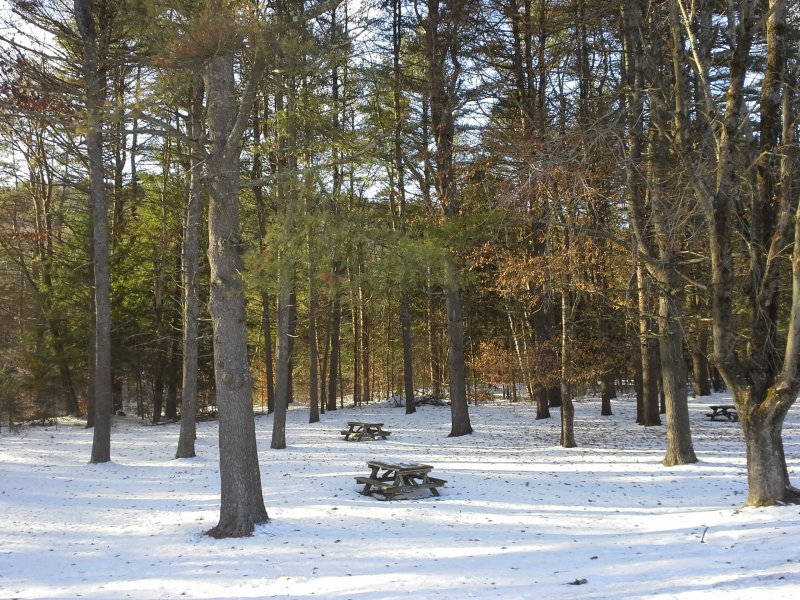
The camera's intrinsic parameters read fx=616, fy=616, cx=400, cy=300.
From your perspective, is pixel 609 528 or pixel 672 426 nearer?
pixel 609 528

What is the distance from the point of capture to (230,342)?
26.8ft

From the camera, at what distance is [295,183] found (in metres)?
8.23

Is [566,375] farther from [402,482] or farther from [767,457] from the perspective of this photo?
[767,457]

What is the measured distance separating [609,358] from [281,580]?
13171 millimetres

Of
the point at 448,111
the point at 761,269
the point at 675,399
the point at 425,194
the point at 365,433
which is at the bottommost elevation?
the point at 365,433

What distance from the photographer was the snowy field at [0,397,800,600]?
601 cm

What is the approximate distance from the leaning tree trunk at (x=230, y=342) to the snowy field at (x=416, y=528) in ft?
1.49

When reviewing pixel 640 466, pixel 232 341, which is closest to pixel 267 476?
pixel 232 341

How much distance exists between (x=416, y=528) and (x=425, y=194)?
461 inches

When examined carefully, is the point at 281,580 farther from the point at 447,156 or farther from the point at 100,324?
the point at 447,156

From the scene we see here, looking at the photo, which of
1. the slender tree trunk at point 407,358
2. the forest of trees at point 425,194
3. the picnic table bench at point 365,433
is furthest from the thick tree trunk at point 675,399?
the slender tree trunk at point 407,358

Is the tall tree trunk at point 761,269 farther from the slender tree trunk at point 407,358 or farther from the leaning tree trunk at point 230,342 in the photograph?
the slender tree trunk at point 407,358

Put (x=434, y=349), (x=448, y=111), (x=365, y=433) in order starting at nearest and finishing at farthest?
(x=448, y=111)
(x=365, y=433)
(x=434, y=349)

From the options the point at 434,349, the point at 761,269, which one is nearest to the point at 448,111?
the point at 761,269
